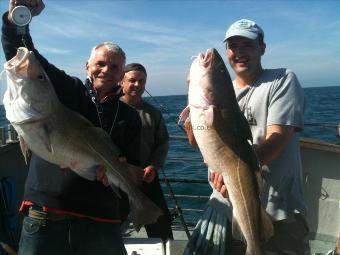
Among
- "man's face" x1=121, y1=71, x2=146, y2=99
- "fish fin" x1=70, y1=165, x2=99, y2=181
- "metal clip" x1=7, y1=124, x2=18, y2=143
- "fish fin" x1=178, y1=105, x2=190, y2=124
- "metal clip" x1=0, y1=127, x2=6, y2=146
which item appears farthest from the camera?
"metal clip" x1=7, y1=124, x2=18, y2=143

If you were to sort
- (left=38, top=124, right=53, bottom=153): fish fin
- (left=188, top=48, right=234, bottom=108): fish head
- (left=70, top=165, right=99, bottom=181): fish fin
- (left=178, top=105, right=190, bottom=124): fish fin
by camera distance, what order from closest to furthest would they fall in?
(left=38, top=124, right=53, bottom=153): fish fin, (left=70, top=165, right=99, bottom=181): fish fin, (left=188, top=48, right=234, bottom=108): fish head, (left=178, top=105, right=190, bottom=124): fish fin

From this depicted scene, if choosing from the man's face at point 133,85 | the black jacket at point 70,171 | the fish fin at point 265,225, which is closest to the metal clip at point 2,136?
the man's face at point 133,85

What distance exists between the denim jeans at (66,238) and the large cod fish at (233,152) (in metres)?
1.15

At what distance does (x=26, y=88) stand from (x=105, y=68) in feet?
2.92

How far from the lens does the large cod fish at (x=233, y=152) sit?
300cm

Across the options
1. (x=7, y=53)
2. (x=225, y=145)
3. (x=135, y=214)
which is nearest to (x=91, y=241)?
(x=135, y=214)

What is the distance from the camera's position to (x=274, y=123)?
10.4 feet

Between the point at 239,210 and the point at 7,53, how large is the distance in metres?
2.25

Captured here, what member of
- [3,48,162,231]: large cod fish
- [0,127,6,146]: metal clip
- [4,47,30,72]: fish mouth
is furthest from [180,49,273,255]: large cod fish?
[0,127,6,146]: metal clip

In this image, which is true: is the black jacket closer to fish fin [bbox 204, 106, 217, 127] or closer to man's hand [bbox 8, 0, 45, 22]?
man's hand [bbox 8, 0, 45, 22]

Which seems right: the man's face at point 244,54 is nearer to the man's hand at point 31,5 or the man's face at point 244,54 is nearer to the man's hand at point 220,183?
the man's hand at point 220,183

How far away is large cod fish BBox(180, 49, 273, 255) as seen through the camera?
300 cm

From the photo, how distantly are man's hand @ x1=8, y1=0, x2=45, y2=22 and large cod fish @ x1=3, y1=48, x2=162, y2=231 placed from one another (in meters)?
0.41

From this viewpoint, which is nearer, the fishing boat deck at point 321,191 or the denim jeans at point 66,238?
the denim jeans at point 66,238
